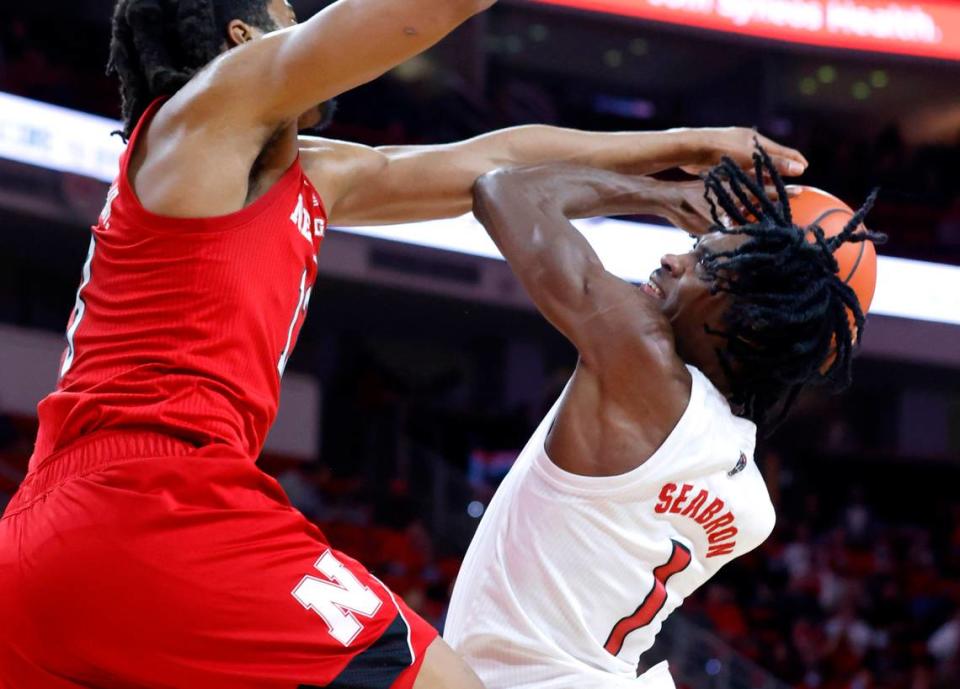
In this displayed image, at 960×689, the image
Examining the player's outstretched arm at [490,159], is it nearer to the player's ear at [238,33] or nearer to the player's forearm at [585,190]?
the player's forearm at [585,190]

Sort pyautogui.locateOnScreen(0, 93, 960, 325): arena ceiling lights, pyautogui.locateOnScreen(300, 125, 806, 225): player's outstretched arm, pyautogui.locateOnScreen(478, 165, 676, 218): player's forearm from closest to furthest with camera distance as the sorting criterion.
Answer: pyautogui.locateOnScreen(478, 165, 676, 218): player's forearm → pyautogui.locateOnScreen(300, 125, 806, 225): player's outstretched arm → pyautogui.locateOnScreen(0, 93, 960, 325): arena ceiling lights

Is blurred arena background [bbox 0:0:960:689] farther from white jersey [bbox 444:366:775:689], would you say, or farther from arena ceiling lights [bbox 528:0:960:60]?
white jersey [bbox 444:366:775:689]

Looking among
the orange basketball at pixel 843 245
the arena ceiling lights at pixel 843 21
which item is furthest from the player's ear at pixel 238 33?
the arena ceiling lights at pixel 843 21

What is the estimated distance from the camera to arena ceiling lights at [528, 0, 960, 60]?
1448 centimetres

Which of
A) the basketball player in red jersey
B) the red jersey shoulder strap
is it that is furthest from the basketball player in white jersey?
the red jersey shoulder strap

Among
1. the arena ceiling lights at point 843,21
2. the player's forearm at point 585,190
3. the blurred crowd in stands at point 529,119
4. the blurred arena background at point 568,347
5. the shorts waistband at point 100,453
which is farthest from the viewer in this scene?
the arena ceiling lights at point 843,21

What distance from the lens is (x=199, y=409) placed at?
242 centimetres

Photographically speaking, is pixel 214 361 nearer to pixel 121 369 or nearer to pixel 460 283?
pixel 121 369

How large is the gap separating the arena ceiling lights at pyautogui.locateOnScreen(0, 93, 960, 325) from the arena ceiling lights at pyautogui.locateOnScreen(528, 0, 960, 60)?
2591mm

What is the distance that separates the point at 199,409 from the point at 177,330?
6.0 inches

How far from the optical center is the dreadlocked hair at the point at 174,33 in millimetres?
2688

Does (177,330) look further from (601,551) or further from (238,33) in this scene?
(601,551)

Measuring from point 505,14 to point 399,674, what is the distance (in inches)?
579

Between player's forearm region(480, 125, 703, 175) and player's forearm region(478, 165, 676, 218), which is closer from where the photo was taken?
player's forearm region(478, 165, 676, 218)
